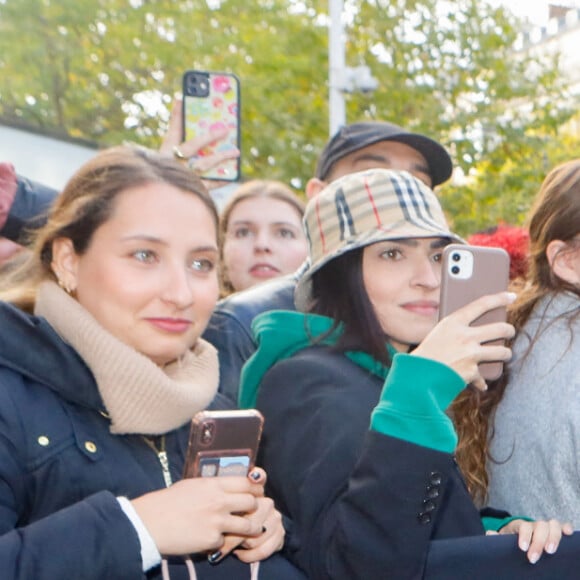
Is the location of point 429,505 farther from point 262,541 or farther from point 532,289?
point 532,289

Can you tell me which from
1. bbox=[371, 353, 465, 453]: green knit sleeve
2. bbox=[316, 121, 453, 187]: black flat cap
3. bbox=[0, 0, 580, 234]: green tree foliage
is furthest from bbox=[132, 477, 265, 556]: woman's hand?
bbox=[0, 0, 580, 234]: green tree foliage

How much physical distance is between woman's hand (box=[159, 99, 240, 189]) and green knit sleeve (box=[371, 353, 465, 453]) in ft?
5.73

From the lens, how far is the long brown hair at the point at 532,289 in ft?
9.61

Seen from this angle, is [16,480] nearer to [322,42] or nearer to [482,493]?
[482,493]

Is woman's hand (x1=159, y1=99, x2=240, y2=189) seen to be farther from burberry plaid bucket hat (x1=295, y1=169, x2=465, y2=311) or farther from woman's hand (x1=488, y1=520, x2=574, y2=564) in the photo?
woman's hand (x1=488, y1=520, x2=574, y2=564)

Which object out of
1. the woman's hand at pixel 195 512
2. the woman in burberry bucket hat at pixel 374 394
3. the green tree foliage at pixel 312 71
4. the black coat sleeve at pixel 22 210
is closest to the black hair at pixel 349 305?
the woman in burberry bucket hat at pixel 374 394

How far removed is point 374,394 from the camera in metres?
2.39

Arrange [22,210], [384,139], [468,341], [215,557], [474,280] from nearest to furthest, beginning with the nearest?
[215,557] < [468,341] < [474,280] < [22,210] < [384,139]

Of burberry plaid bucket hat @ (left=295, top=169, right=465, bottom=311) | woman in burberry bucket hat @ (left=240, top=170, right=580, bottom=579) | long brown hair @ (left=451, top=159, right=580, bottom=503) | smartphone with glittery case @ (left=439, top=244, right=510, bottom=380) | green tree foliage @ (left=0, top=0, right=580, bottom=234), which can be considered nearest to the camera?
woman in burberry bucket hat @ (left=240, top=170, right=580, bottom=579)

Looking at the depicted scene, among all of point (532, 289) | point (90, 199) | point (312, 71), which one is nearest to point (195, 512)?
point (90, 199)

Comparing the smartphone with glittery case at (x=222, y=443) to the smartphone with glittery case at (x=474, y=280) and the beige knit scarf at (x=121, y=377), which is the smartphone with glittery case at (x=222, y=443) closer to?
the beige knit scarf at (x=121, y=377)

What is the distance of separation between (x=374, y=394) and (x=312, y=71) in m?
15.1

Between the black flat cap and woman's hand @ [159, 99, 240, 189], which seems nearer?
woman's hand @ [159, 99, 240, 189]

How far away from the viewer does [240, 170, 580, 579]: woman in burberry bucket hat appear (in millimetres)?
2143
